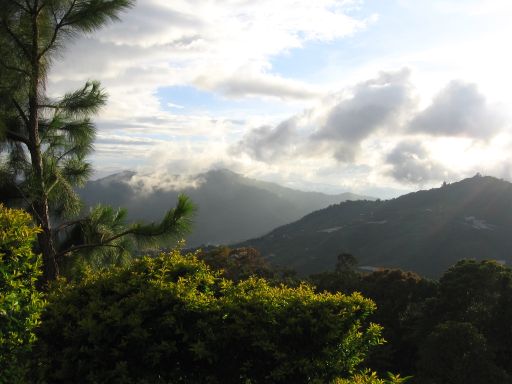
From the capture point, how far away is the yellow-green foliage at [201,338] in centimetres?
529

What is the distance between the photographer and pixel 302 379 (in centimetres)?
532

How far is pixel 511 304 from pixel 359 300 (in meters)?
28.0

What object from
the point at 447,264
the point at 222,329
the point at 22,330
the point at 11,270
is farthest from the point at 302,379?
the point at 447,264

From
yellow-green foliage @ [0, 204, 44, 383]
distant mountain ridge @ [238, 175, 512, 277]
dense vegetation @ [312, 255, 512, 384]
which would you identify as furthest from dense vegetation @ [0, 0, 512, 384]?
distant mountain ridge @ [238, 175, 512, 277]

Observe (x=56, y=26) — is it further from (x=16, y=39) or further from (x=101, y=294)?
(x=101, y=294)

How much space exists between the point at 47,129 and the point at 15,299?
246 inches

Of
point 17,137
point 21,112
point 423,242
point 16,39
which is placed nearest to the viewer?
point 16,39

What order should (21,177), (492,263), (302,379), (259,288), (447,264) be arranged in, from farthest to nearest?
(447,264)
(492,263)
(21,177)
(259,288)
(302,379)

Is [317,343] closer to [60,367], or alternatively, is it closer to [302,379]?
[302,379]

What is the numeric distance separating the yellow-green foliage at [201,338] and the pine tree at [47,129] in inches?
148

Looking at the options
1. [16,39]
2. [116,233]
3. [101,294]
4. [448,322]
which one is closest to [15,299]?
[101,294]

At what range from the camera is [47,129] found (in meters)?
9.80

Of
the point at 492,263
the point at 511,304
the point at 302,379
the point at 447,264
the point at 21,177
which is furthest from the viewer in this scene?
the point at 447,264

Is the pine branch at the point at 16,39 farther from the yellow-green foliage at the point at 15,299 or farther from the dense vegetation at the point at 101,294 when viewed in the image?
the yellow-green foliage at the point at 15,299
